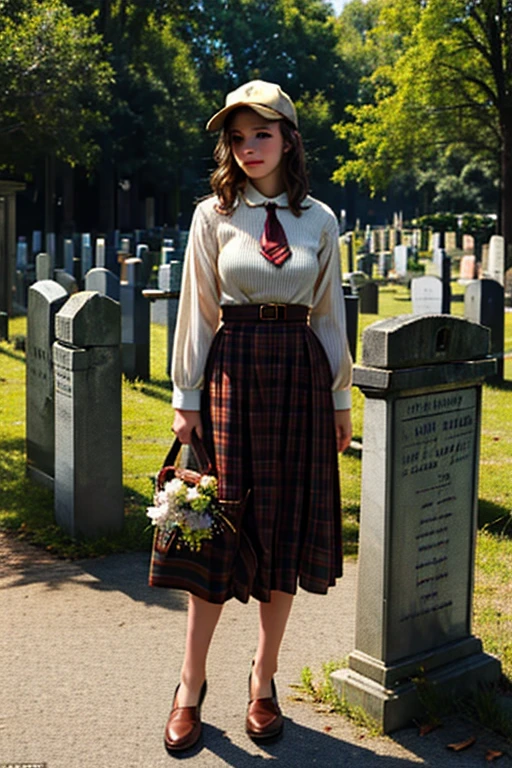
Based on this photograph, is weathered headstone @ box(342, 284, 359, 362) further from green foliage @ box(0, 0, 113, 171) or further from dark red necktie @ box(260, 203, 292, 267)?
green foliage @ box(0, 0, 113, 171)

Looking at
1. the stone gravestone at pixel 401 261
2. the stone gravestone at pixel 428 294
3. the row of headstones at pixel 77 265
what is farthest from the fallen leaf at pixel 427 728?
the stone gravestone at pixel 401 261

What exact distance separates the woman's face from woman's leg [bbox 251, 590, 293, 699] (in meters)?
1.48

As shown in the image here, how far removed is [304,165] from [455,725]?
2036 millimetres

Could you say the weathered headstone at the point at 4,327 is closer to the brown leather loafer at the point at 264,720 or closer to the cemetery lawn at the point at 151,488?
the cemetery lawn at the point at 151,488

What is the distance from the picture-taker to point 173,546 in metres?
3.98

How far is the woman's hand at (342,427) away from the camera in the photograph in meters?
4.11

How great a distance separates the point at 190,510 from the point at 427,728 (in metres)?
1.16

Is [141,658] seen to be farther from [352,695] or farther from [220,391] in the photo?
[220,391]

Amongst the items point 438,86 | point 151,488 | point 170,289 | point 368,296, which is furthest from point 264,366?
point 438,86

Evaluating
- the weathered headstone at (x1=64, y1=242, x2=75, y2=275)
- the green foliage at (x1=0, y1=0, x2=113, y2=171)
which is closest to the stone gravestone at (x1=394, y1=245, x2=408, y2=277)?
the green foliage at (x1=0, y1=0, x2=113, y2=171)

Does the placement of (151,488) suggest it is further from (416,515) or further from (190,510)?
(190,510)

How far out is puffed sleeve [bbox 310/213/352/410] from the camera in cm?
405

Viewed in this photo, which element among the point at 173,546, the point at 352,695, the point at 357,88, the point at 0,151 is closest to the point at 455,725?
the point at 352,695

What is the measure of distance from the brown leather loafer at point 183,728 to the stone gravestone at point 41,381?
4077 millimetres
